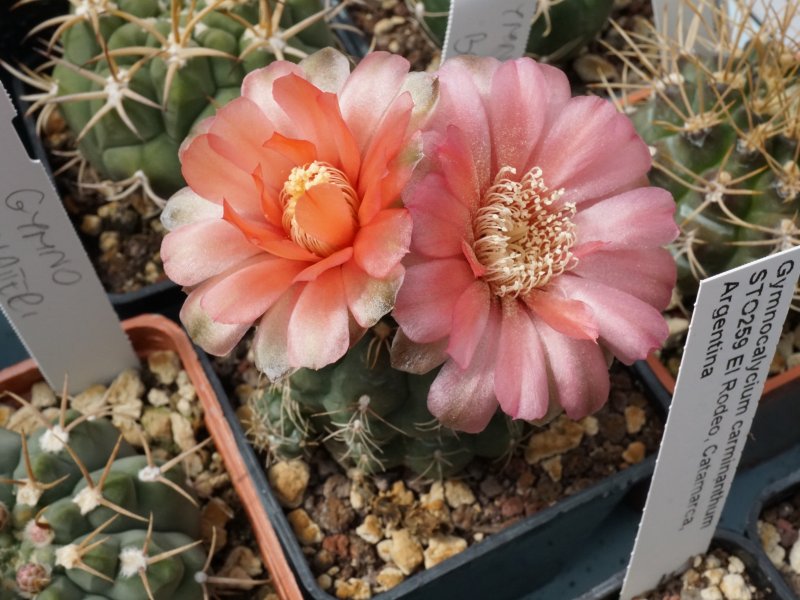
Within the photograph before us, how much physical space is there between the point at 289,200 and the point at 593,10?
2.40ft

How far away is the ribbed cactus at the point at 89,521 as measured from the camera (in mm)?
791

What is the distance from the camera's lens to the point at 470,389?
64 cm

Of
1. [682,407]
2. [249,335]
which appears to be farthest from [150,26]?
[682,407]

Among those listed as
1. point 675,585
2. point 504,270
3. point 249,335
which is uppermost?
point 504,270

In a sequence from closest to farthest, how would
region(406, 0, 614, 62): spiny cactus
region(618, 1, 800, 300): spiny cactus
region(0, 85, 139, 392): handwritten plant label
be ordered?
region(0, 85, 139, 392): handwritten plant label < region(618, 1, 800, 300): spiny cactus < region(406, 0, 614, 62): spiny cactus

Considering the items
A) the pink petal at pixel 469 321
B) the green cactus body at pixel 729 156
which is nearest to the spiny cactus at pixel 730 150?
the green cactus body at pixel 729 156

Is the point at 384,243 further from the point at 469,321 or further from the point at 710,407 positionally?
the point at 710,407

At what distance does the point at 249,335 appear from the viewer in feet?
3.66

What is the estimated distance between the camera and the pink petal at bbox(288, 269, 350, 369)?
60 cm

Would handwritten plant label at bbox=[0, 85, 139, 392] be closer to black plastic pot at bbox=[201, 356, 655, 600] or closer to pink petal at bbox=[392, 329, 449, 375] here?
black plastic pot at bbox=[201, 356, 655, 600]

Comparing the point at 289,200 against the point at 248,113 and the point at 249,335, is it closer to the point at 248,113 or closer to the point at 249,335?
the point at 248,113

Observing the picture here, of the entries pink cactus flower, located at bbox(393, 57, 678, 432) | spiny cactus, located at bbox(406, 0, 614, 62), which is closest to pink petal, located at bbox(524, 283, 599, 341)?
pink cactus flower, located at bbox(393, 57, 678, 432)

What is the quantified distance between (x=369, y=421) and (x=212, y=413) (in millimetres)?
245

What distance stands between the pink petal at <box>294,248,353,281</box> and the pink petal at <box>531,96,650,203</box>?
0.18 meters
